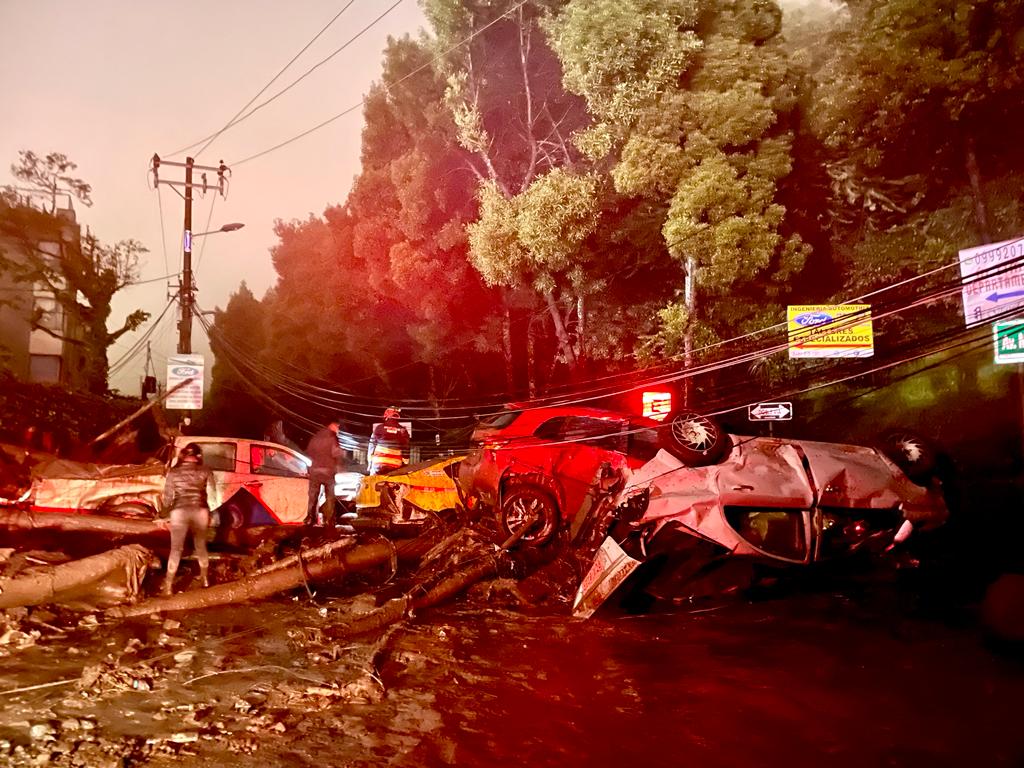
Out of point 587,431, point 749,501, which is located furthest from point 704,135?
point 749,501

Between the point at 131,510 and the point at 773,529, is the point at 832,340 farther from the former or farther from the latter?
the point at 131,510

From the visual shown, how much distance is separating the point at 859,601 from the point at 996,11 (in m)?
13.1

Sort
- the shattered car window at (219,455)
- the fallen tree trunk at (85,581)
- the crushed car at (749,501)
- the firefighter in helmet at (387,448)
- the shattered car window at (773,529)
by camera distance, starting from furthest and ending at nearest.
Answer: the firefighter in helmet at (387,448)
the shattered car window at (219,455)
the shattered car window at (773,529)
the crushed car at (749,501)
the fallen tree trunk at (85,581)

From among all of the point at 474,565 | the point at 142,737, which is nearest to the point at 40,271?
the point at 474,565

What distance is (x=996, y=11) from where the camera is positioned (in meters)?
15.0

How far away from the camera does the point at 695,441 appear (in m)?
7.95

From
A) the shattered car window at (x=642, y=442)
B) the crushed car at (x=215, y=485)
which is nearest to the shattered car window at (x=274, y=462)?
the crushed car at (x=215, y=485)

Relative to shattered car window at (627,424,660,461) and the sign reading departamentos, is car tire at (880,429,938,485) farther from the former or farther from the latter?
the sign reading departamentos

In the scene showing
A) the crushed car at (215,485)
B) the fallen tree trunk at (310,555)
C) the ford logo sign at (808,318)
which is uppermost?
the ford logo sign at (808,318)

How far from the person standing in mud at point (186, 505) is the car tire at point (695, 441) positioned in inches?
197

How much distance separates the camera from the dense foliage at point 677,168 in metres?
16.4

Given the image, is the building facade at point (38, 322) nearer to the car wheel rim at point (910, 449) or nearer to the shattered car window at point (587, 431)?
the shattered car window at point (587, 431)

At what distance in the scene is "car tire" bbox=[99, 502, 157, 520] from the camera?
9219 millimetres

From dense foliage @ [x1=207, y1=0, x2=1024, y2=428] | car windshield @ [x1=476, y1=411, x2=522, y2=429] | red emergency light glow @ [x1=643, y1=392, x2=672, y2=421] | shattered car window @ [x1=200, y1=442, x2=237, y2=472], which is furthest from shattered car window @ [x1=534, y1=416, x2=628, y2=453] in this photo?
red emergency light glow @ [x1=643, y1=392, x2=672, y2=421]
